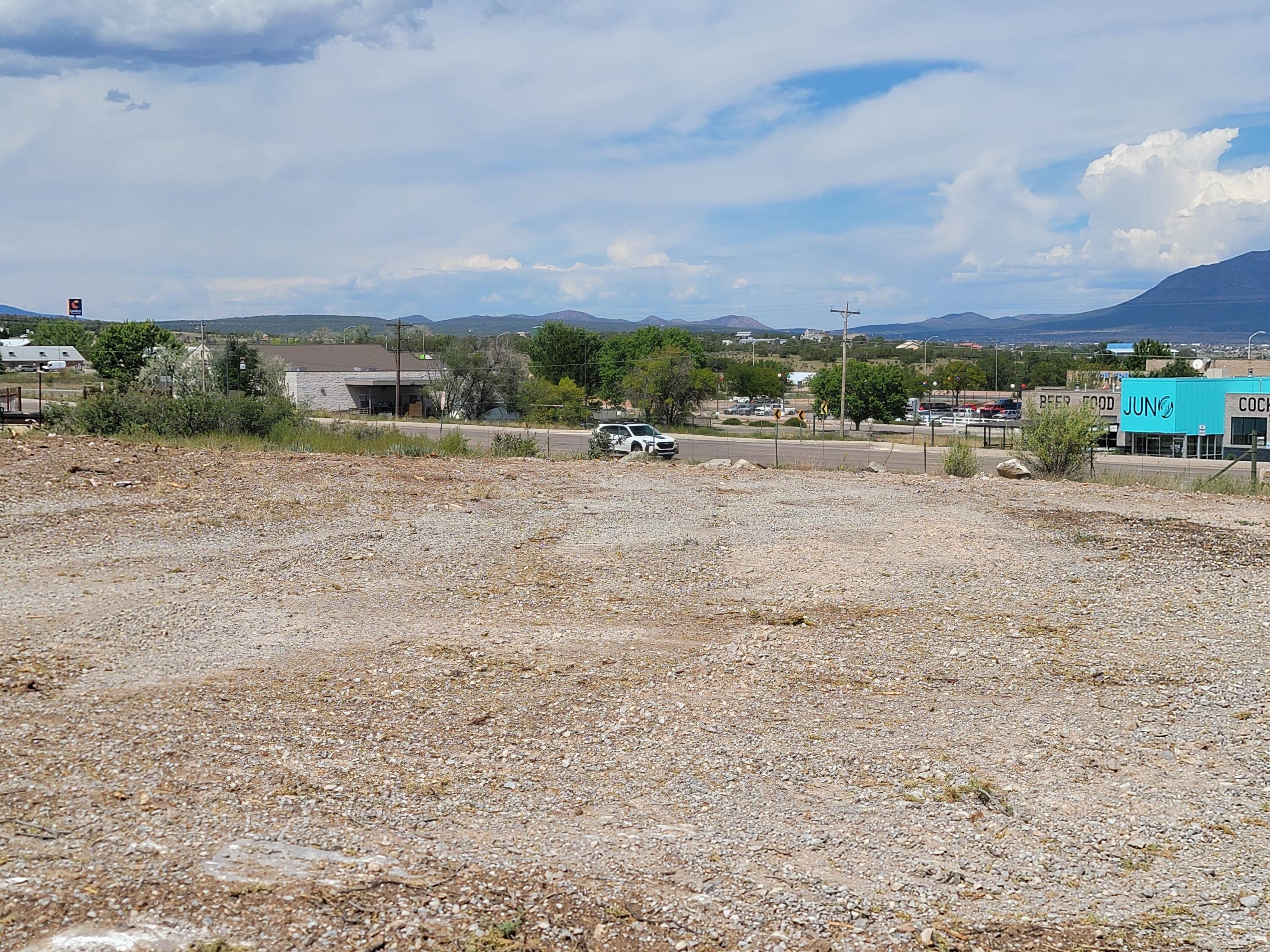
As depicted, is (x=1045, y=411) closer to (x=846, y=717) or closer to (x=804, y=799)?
(x=846, y=717)

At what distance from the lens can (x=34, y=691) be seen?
8.66 m

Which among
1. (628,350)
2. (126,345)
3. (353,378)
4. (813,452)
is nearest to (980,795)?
(813,452)

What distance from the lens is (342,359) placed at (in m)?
84.8

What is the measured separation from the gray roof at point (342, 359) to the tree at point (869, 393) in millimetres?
34201

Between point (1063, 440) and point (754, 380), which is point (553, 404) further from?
point (754, 380)

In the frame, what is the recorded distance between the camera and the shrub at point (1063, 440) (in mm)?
28156

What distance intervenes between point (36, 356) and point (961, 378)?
4438 inches

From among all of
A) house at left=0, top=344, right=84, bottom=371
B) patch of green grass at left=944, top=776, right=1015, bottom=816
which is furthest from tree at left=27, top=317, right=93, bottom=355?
patch of green grass at left=944, top=776, right=1015, bottom=816

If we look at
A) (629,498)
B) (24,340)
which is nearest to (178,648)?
(629,498)

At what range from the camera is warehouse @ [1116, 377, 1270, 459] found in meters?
62.7

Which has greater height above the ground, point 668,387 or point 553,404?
point 668,387

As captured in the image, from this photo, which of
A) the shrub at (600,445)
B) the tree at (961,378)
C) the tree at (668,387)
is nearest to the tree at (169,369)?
the shrub at (600,445)

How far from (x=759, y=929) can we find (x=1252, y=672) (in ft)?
22.2

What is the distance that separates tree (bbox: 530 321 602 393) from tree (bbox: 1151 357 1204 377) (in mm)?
55775
